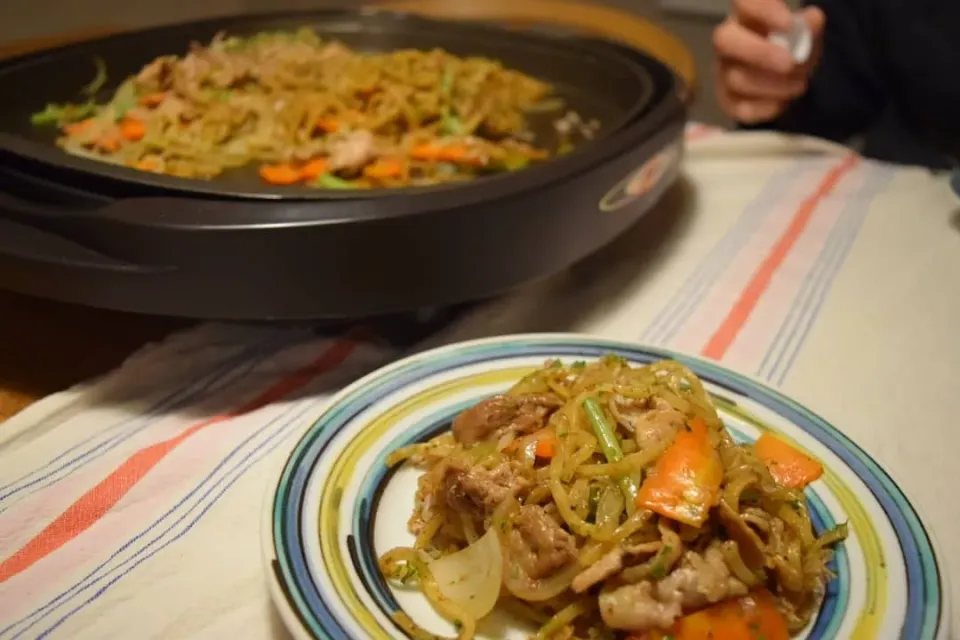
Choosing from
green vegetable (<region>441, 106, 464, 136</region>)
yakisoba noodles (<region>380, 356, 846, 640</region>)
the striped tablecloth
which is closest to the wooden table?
the striped tablecloth

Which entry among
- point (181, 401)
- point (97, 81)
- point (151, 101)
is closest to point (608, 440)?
point (181, 401)

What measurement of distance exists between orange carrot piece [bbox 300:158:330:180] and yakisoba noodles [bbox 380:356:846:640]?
0.45 metres

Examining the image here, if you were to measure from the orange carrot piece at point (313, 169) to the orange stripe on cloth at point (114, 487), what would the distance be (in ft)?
0.76

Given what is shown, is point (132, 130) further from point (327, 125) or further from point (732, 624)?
point (732, 624)

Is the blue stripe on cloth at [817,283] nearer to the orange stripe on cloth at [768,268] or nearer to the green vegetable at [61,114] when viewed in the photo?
the orange stripe on cloth at [768,268]

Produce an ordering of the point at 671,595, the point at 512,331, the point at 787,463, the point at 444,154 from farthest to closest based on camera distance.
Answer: the point at 444,154 < the point at 512,331 < the point at 787,463 < the point at 671,595

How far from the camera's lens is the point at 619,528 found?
506 millimetres

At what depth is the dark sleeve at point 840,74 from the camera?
5.05 ft

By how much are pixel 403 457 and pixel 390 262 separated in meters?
0.17

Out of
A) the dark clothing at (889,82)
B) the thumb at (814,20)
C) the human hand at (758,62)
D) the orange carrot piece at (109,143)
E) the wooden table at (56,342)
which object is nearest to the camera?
the wooden table at (56,342)

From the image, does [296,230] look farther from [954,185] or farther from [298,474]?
[954,185]

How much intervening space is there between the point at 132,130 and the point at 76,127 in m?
0.07

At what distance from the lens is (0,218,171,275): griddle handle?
0.66 meters

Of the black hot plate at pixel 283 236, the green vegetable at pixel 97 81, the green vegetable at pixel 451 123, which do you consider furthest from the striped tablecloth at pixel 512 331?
the green vegetable at pixel 97 81
